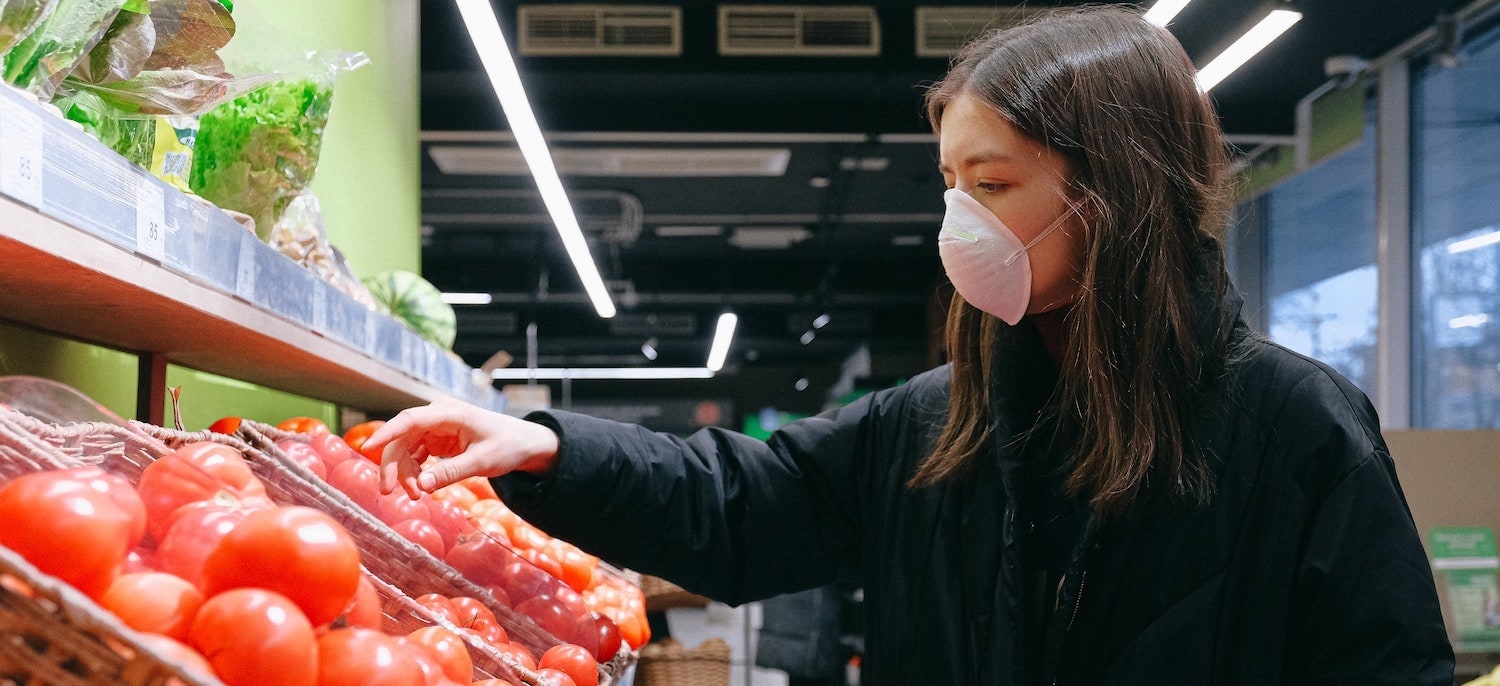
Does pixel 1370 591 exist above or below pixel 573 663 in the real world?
above

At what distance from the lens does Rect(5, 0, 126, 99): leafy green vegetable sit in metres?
0.92

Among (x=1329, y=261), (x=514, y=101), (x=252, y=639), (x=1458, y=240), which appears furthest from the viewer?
(x=1329, y=261)

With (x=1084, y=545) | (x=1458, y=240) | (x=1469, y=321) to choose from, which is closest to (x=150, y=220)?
(x=1084, y=545)

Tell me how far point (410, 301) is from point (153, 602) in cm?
243

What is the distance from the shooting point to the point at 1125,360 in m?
1.37

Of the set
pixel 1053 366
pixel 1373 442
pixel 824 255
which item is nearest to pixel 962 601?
pixel 1053 366

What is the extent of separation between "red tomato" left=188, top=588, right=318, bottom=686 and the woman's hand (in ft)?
1.56

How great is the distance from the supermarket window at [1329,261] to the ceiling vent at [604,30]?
4294 millimetres

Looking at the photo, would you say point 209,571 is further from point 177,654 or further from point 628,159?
point 628,159

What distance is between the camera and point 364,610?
944 millimetres

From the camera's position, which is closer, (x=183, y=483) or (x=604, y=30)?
(x=183, y=483)

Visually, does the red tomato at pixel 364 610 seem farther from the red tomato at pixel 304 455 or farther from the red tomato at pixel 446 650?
the red tomato at pixel 304 455

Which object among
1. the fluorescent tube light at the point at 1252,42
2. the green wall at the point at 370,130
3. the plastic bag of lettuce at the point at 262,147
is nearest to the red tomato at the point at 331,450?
the plastic bag of lettuce at the point at 262,147

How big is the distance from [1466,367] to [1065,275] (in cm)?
524
